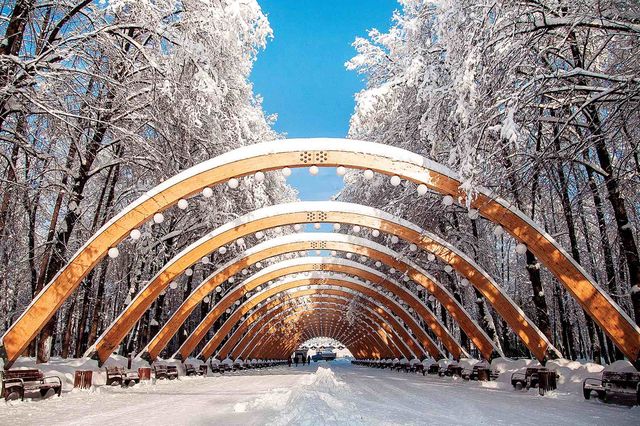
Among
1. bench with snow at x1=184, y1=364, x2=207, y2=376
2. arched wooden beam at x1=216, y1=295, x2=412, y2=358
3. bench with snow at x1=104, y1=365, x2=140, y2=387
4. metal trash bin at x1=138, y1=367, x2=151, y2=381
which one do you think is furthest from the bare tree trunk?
arched wooden beam at x1=216, y1=295, x2=412, y2=358

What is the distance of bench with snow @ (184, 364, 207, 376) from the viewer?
23.9 meters

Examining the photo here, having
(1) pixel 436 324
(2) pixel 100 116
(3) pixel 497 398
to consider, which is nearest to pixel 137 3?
(2) pixel 100 116

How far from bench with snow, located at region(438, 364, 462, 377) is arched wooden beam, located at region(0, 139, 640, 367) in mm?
9829

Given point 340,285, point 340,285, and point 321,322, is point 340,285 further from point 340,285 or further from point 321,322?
point 321,322

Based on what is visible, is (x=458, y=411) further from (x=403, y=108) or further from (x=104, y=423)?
(x=403, y=108)

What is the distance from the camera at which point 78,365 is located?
1424cm

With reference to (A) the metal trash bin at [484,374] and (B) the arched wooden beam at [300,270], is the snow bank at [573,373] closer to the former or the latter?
(A) the metal trash bin at [484,374]

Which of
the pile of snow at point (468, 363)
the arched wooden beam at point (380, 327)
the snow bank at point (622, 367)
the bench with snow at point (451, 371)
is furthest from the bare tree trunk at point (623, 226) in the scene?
the arched wooden beam at point (380, 327)

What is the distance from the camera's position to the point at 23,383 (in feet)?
34.1

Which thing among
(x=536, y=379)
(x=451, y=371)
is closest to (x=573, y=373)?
(x=536, y=379)

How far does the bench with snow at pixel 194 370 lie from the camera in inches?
939

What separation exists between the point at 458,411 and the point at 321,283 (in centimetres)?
2028

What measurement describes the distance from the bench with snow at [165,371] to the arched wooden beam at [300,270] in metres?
1.28

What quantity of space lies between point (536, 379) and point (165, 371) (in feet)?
46.1
